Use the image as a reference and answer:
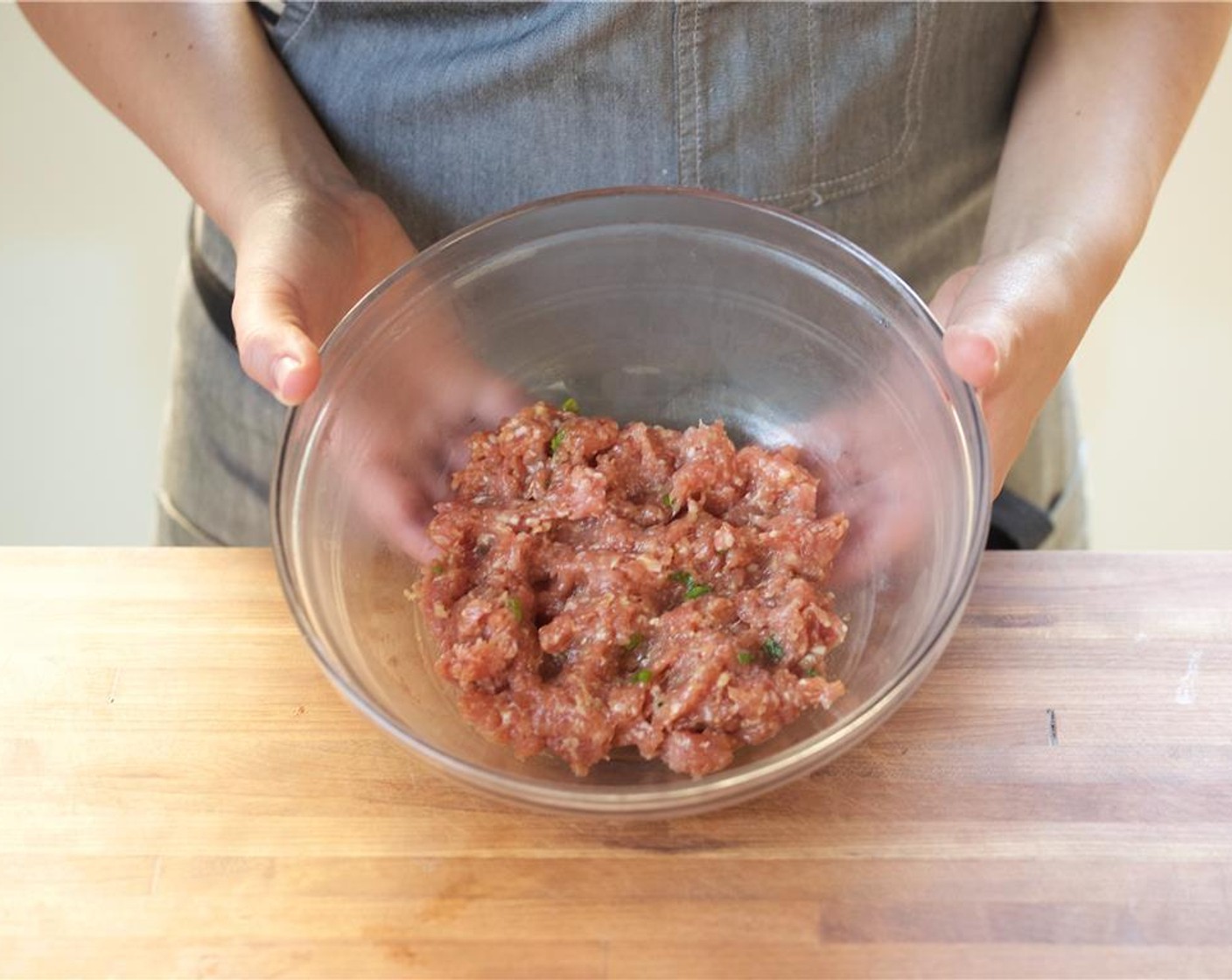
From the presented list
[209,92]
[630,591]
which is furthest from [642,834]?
[209,92]

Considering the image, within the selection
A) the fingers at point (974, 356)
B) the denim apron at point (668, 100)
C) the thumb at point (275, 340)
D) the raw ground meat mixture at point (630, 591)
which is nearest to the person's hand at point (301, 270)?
the thumb at point (275, 340)

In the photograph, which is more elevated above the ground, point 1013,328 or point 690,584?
point 1013,328

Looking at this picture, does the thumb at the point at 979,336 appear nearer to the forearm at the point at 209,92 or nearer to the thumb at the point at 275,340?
the thumb at the point at 275,340

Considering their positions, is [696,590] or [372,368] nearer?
[696,590]

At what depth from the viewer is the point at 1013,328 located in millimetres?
1422

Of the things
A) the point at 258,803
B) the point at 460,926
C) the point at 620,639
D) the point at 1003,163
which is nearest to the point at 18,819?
the point at 258,803

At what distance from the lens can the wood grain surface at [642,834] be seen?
4.34 ft

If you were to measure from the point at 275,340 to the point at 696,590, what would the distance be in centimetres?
55

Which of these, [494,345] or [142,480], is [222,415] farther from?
[142,480]

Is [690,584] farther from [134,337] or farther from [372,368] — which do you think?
[134,337]

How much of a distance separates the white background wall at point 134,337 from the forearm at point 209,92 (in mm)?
1964


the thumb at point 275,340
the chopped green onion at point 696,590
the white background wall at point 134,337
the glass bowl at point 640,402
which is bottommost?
the white background wall at point 134,337

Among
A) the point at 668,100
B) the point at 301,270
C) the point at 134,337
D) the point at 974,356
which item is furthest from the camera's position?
the point at 134,337

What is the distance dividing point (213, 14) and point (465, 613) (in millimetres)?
979
